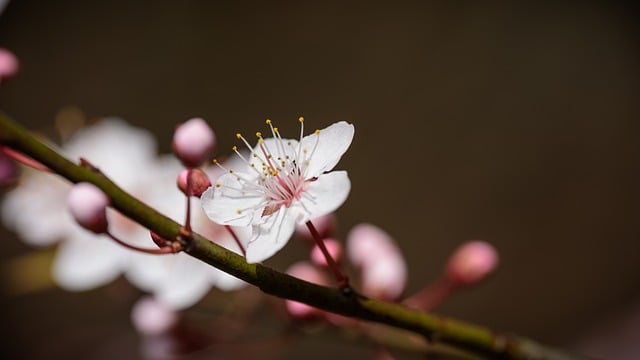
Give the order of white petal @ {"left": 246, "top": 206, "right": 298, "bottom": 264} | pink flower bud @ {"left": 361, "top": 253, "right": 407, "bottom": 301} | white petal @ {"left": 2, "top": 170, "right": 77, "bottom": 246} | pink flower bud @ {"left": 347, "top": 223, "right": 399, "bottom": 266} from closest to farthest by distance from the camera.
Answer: white petal @ {"left": 246, "top": 206, "right": 298, "bottom": 264}, pink flower bud @ {"left": 361, "top": 253, "right": 407, "bottom": 301}, pink flower bud @ {"left": 347, "top": 223, "right": 399, "bottom": 266}, white petal @ {"left": 2, "top": 170, "right": 77, "bottom": 246}

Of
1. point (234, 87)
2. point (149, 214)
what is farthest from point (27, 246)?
point (149, 214)

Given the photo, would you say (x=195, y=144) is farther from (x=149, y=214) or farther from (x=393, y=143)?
(x=393, y=143)

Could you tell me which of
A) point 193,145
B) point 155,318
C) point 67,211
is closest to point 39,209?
point 67,211

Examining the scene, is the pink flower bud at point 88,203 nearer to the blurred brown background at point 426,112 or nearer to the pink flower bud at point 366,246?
the pink flower bud at point 366,246

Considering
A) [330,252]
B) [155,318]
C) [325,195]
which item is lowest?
[155,318]

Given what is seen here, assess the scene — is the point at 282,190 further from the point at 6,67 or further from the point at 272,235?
the point at 6,67

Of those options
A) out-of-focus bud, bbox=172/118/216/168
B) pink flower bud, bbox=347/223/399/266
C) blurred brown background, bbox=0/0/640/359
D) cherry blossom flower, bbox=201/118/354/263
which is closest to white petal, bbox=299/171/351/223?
cherry blossom flower, bbox=201/118/354/263

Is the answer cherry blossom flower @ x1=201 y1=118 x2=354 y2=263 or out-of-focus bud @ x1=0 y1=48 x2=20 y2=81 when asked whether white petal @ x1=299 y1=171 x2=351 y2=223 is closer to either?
cherry blossom flower @ x1=201 y1=118 x2=354 y2=263
